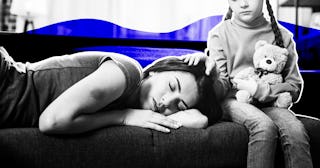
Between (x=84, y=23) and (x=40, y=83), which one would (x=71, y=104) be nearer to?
(x=40, y=83)

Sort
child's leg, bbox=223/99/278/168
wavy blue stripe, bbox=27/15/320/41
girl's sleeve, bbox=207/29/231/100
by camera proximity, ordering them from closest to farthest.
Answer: child's leg, bbox=223/99/278/168 → girl's sleeve, bbox=207/29/231/100 → wavy blue stripe, bbox=27/15/320/41

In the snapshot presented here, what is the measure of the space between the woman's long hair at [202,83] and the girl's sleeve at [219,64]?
82mm

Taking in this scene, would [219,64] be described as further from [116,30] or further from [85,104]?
[85,104]

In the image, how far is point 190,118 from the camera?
1.23m

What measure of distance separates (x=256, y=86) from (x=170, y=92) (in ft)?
1.59

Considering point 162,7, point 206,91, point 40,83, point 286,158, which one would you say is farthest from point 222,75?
point 40,83

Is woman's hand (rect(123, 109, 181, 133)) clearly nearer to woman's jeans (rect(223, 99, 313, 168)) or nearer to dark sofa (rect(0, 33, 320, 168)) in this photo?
dark sofa (rect(0, 33, 320, 168))

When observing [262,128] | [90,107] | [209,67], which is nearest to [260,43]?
[209,67]

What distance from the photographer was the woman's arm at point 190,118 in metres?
1.22

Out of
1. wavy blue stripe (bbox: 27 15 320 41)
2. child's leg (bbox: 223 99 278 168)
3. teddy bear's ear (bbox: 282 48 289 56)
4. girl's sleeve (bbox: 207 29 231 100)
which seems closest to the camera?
child's leg (bbox: 223 99 278 168)

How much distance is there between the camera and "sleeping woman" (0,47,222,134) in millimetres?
1055

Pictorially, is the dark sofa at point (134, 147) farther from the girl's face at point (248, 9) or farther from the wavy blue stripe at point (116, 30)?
the wavy blue stripe at point (116, 30)

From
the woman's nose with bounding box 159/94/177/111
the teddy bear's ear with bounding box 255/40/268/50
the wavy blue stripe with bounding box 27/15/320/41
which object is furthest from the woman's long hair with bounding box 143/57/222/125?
the wavy blue stripe with bounding box 27/15/320/41

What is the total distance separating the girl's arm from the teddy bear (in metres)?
0.58
